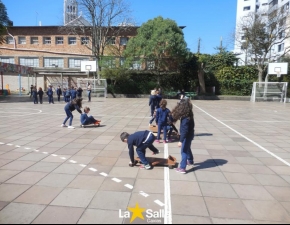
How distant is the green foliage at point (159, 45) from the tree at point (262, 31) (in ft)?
26.6

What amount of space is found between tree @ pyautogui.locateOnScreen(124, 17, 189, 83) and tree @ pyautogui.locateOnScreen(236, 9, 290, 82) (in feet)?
26.6

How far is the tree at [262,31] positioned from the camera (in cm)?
2713

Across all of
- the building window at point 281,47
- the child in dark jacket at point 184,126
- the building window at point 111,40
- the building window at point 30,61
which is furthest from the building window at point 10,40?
the building window at point 281,47

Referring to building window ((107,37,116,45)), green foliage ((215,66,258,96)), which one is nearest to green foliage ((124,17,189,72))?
building window ((107,37,116,45))

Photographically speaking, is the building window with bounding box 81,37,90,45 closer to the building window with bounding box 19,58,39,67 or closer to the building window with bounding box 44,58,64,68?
the building window with bounding box 44,58,64,68

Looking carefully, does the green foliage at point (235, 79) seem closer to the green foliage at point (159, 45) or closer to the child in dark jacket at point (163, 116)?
the green foliage at point (159, 45)

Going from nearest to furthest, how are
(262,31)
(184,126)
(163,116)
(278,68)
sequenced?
A: (184,126) < (163,116) < (278,68) < (262,31)

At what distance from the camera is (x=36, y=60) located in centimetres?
3662

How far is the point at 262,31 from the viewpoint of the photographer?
27531mm

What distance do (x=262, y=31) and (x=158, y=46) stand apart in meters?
12.5

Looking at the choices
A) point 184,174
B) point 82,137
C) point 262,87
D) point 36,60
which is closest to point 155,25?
point 262,87

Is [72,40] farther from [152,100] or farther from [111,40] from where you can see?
[152,100]

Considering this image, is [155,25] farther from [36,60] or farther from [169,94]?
[36,60]

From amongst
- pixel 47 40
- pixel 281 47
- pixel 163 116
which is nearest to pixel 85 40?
pixel 47 40
